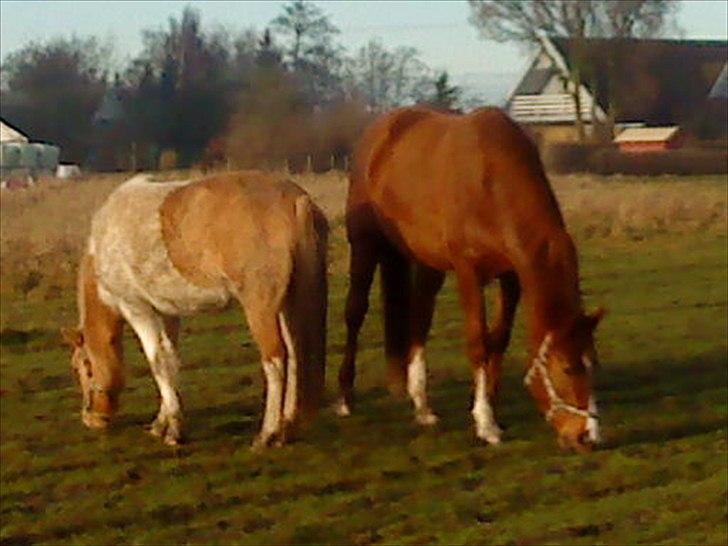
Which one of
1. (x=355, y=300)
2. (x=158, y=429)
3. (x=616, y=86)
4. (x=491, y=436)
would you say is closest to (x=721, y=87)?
(x=616, y=86)

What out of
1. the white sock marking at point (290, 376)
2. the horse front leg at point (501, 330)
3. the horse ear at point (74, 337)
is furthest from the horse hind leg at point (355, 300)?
the horse ear at point (74, 337)

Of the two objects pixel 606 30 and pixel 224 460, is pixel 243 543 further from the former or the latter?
pixel 606 30

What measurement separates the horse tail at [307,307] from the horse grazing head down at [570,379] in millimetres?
1210

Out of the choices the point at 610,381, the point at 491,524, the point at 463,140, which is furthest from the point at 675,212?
the point at 491,524

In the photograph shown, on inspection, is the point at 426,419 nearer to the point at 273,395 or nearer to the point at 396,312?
the point at 396,312

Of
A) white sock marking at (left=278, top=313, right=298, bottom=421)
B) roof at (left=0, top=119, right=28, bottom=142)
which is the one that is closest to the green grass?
white sock marking at (left=278, top=313, right=298, bottom=421)

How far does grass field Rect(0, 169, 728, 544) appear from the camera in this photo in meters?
7.46

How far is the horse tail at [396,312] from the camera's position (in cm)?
1037

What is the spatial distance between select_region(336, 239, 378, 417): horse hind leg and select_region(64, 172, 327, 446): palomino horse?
1.26 m

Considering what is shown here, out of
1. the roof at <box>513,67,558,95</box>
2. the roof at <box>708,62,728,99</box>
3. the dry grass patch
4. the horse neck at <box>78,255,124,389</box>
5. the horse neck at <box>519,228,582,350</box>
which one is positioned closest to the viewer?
the horse neck at <box>519,228,582,350</box>

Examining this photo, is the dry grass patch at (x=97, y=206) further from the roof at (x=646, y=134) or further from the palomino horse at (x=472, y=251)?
the roof at (x=646, y=134)

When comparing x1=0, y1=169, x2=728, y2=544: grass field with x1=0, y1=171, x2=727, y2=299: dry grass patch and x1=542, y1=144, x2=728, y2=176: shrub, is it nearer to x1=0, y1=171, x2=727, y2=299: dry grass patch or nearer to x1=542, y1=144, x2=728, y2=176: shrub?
x1=0, y1=171, x2=727, y2=299: dry grass patch

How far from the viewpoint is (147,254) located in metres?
9.27

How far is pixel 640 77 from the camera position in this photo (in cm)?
5922
